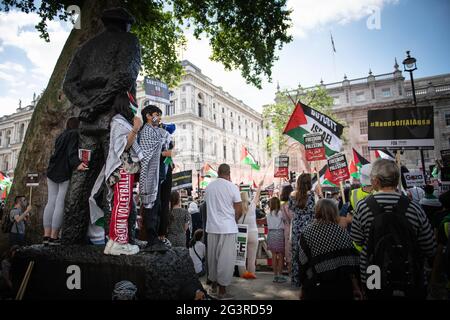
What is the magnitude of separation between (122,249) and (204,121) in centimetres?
4750

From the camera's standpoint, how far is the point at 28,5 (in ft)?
26.9

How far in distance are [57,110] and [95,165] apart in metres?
4.59

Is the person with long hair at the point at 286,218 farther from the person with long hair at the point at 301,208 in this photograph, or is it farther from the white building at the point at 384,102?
the white building at the point at 384,102

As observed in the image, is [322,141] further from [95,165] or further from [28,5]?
[28,5]

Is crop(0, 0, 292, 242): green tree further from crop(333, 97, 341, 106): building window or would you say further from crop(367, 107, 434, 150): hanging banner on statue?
crop(333, 97, 341, 106): building window

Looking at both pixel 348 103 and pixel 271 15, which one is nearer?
pixel 271 15

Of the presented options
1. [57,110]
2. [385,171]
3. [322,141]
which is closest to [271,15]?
[322,141]

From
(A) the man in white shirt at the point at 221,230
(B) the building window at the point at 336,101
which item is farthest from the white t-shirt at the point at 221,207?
(B) the building window at the point at 336,101

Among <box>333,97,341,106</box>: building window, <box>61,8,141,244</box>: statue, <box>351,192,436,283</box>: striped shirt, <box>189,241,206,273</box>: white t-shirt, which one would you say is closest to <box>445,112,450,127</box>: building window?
<box>333,97,341,106</box>: building window

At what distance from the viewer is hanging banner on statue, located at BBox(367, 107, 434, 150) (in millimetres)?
5598

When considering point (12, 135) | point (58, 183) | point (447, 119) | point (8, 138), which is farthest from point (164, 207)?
point (8, 138)

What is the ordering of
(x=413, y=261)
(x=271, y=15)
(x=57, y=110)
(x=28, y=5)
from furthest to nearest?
(x=271, y=15) < (x=28, y=5) < (x=57, y=110) < (x=413, y=261)

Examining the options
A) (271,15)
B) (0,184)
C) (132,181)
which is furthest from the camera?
(0,184)

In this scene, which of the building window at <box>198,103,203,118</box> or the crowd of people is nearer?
the crowd of people
